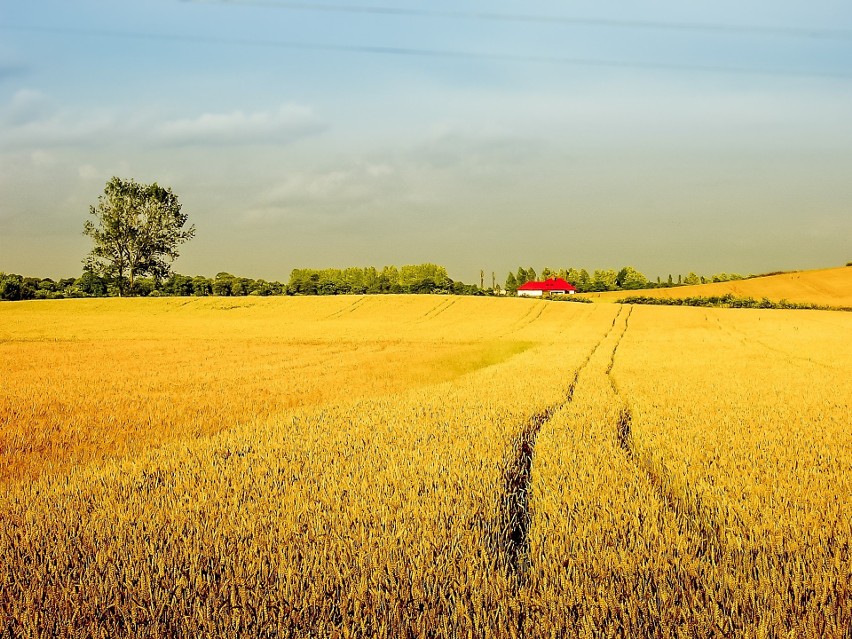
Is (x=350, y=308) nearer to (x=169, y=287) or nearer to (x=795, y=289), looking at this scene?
(x=169, y=287)

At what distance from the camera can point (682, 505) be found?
5164mm

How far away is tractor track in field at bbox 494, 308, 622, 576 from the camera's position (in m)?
4.21

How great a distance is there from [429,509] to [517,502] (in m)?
0.97

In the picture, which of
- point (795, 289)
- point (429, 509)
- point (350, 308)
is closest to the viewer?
point (429, 509)

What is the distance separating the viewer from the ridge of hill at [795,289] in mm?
67875

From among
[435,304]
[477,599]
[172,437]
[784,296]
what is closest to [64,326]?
[435,304]

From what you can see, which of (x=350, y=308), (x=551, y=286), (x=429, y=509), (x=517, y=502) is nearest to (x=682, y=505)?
(x=517, y=502)

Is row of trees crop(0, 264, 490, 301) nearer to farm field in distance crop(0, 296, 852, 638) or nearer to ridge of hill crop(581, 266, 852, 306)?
ridge of hill crop(581, 266, 852, 306)

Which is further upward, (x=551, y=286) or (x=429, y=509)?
(x=551, y=286)

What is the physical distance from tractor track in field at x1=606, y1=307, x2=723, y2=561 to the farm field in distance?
0.03 m

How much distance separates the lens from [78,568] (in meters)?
3.93

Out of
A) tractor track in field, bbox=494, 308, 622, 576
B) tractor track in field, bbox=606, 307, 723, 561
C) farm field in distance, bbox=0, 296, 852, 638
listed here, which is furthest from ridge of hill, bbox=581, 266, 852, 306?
tractor track in field, bbox=606, 307, 723, 561

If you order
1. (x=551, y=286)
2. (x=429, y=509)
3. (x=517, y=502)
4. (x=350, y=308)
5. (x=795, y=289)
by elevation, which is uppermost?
(x=551, y=286)

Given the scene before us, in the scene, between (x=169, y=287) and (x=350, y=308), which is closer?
(x=350, y=308)
